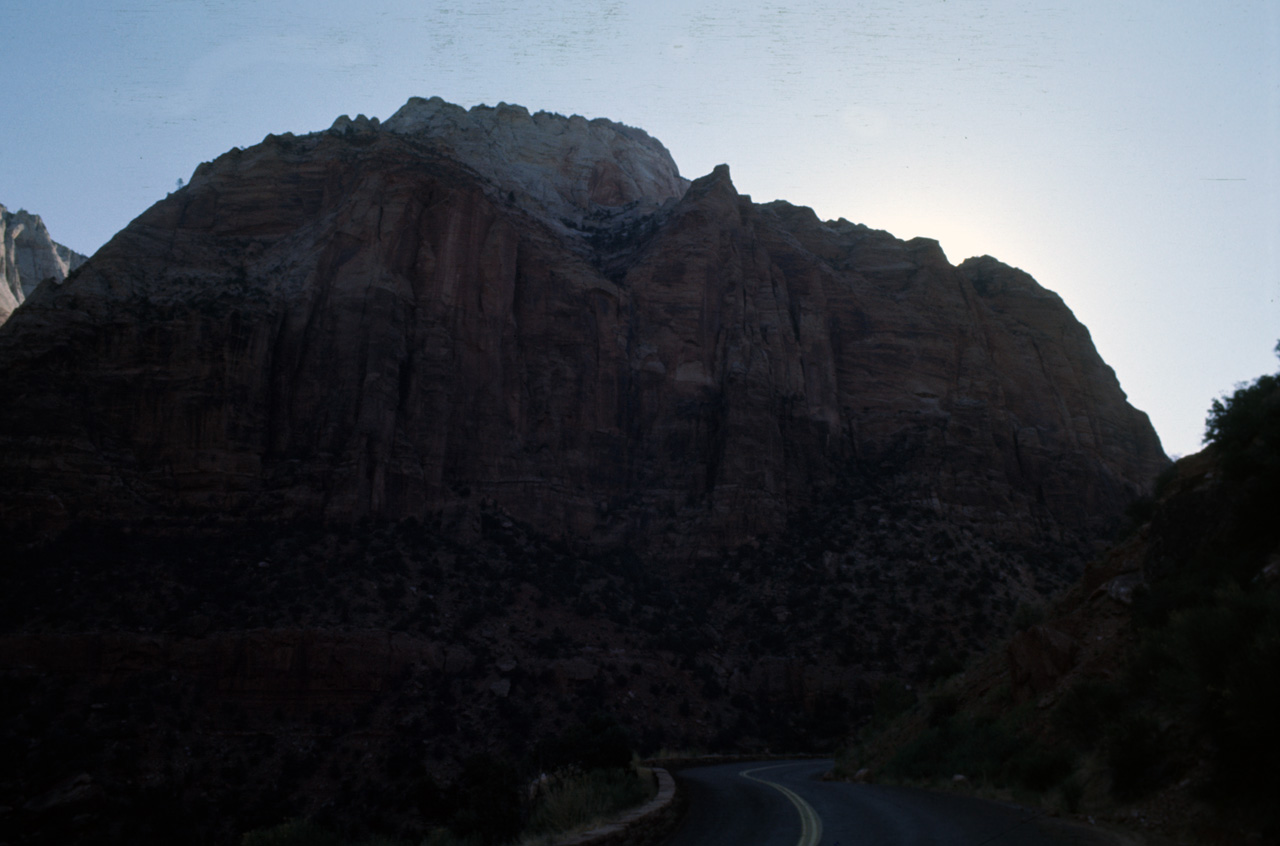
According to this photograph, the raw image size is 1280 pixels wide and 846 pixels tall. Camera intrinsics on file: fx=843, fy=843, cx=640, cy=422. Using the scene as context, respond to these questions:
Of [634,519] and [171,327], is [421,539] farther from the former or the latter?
[171,327]

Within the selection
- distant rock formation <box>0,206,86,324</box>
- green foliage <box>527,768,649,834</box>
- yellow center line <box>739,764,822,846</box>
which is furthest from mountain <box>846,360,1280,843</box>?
distant rock formation <box>0,206,86,324</box>

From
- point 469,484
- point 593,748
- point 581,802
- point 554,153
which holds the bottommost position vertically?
point 593,748

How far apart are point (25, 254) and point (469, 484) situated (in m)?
98.9

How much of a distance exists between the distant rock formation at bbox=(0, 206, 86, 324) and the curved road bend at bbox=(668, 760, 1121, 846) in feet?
373

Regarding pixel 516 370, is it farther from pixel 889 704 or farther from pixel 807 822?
pixel 807 822

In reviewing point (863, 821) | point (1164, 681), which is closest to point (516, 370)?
point (863, 821)

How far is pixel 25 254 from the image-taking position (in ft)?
366

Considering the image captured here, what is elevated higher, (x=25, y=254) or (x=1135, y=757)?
Answer: (x=25, y=254)

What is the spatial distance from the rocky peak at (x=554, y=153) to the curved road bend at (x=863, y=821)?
Answer: 6328 cm

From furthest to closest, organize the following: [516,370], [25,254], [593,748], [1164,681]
Result: [25,254], [516,370], [593,748], [1164,681]

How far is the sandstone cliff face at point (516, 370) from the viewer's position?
43281mm

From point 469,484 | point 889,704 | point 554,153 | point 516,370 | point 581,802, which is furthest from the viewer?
point 554,153

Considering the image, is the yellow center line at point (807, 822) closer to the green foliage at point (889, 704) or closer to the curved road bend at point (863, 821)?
the curved road bend at point (863, 821)

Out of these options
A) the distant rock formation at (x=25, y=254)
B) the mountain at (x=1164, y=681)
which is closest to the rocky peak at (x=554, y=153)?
the distant rock formation at (x=25, y=254)
